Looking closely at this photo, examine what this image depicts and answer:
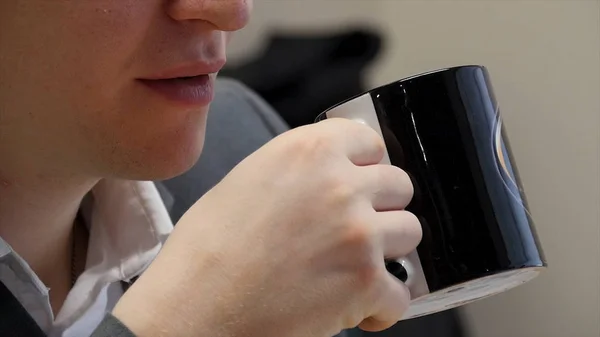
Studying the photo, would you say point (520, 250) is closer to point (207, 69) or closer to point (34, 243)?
point (207, 69)

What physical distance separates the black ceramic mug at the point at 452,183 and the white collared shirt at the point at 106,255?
29 centimetres

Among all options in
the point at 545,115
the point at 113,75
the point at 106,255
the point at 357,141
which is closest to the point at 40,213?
the point at 106,255

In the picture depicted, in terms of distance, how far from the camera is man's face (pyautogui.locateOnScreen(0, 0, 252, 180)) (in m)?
0.49

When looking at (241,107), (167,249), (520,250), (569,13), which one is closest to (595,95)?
(569,13)

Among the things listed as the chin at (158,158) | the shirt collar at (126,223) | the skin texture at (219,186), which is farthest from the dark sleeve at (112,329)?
the shirt collar at (126,223)

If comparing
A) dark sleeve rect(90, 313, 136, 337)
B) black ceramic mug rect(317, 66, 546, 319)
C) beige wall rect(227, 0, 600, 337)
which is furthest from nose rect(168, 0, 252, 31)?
beige wall rect(227, 0, 600, 337)

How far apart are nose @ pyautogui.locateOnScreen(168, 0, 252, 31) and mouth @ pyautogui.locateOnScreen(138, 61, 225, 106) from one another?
0.03 m

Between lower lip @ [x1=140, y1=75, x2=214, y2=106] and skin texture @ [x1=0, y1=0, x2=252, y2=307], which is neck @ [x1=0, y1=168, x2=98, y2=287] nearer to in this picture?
skin texture @ [x1=0, y1=0, x2=252, y2=307]

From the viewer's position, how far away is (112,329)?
19.1 inches

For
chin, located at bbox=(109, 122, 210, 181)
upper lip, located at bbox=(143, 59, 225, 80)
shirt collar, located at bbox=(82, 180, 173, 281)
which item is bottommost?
shirt collar, located at bbox=(82, 180, 173, 281)

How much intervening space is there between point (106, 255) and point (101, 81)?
255mm

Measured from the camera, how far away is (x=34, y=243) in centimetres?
66

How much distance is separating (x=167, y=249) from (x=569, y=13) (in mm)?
805

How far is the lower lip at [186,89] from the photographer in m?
0.51
